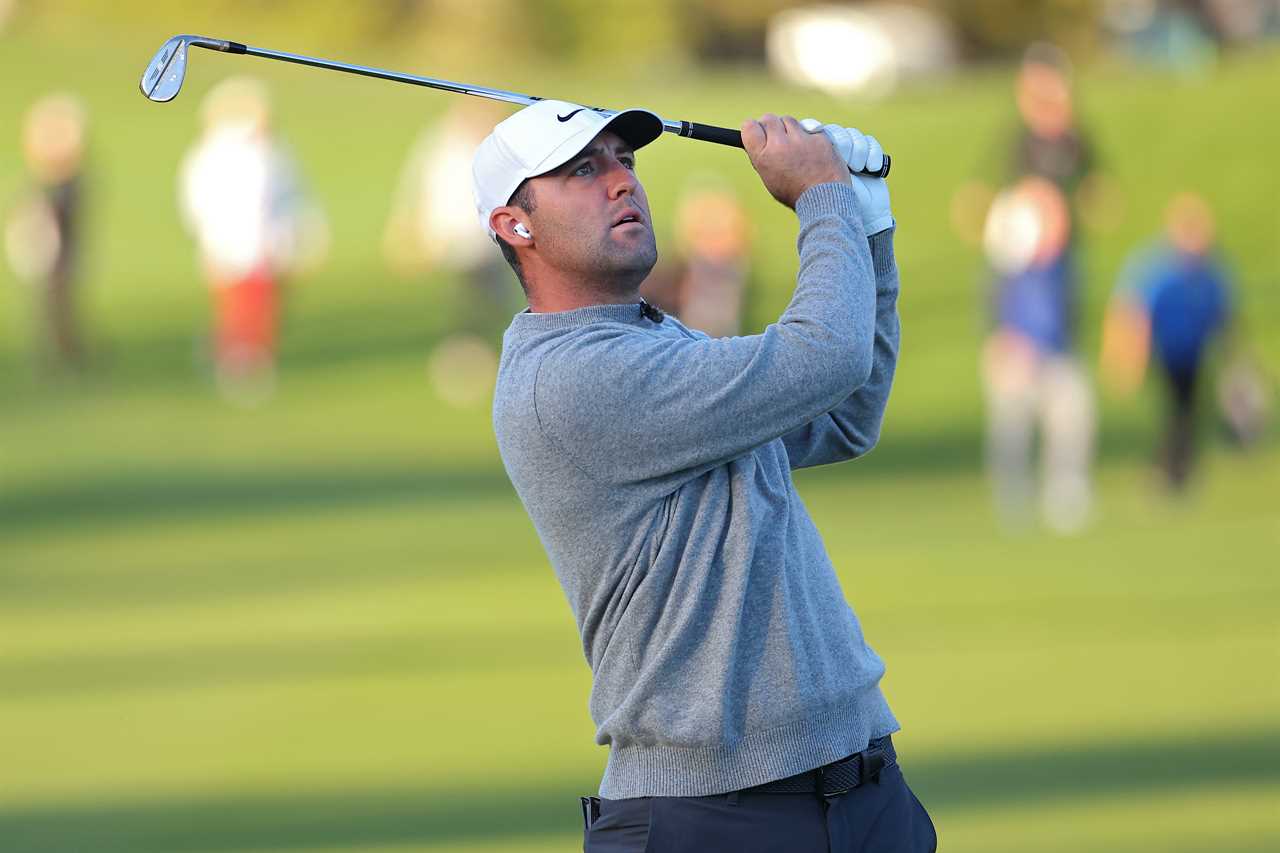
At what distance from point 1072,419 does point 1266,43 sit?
14.2m

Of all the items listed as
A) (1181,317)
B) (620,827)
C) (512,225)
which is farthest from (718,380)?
(1181,317)

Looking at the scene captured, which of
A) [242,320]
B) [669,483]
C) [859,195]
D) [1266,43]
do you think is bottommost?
[669,483]

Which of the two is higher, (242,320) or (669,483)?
(242,320)

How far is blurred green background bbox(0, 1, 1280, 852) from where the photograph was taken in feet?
27.7

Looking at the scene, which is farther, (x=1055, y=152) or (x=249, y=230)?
(x=249, y=230)

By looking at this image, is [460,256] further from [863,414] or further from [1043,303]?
[863,414]

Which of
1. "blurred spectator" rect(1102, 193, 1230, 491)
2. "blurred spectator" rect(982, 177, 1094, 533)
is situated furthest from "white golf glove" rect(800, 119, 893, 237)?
"blurred spectator" rect(1102, 193, 1230, 491)

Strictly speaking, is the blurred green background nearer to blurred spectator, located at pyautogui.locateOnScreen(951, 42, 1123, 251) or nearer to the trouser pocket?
blurred spectator, located at pyautogui.locateOnScreen(951, 42, 1123, 251)

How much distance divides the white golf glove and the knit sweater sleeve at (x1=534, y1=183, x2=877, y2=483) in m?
0.15

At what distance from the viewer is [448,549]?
14.5 metres

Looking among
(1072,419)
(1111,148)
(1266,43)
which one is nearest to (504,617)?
(1072,419)

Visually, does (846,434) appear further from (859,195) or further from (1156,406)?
(1156,406)

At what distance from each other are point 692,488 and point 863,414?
22.6 inches

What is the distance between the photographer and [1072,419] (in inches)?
645
